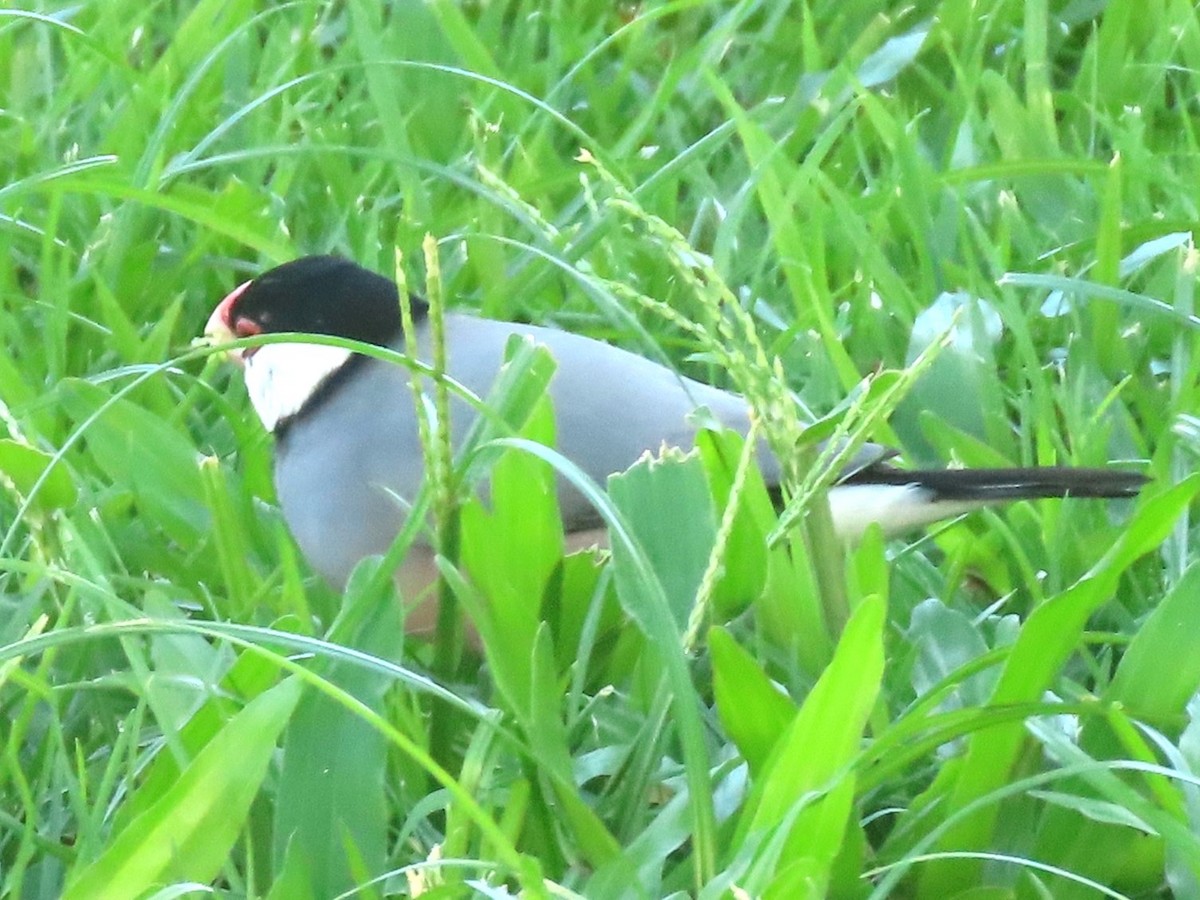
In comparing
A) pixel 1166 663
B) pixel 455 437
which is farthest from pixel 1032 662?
pixel 455 437

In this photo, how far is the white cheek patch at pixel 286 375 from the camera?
1402 mm

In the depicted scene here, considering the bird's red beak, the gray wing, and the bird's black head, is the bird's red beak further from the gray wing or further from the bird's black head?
the gray wing

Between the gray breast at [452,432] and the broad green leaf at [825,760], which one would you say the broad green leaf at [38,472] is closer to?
the gray breast at [452,432]

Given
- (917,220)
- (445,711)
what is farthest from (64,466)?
(917,220)

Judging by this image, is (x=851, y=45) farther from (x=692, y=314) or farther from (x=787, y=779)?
(x=787, y=779)

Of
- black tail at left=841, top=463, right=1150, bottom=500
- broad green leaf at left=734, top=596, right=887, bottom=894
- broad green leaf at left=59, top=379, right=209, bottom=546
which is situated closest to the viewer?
broad green leaf at left=734, top=596, right=887, bottom=894

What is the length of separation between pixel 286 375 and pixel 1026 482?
1.98 ft

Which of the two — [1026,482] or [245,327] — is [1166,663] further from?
[245,327]

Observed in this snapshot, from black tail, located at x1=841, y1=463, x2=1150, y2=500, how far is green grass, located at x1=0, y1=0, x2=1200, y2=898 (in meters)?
0.04

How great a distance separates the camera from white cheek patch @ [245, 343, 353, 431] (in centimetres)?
140

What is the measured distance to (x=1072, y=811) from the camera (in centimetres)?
88

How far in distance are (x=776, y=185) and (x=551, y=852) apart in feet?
2.68

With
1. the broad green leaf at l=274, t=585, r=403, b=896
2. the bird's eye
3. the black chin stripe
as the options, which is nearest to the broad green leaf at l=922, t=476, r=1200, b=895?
the broad green leaf at l=274, t=585, r=403, b=896

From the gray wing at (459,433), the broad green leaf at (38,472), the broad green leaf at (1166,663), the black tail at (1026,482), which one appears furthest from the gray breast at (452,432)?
the broad green leaf at (1166,663)
